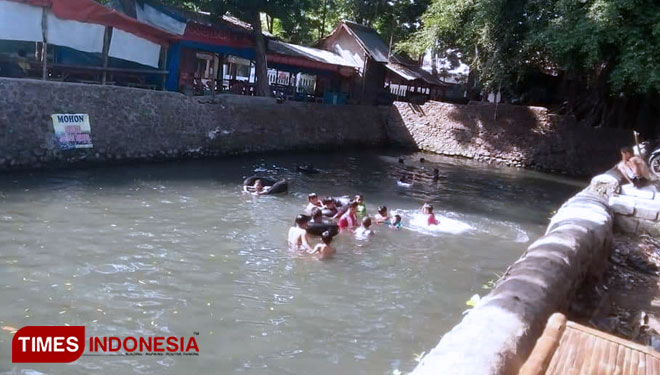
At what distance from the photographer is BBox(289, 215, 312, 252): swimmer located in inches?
444

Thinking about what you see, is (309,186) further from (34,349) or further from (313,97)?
(313,97)

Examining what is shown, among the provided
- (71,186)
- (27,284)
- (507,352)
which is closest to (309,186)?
(71,186)

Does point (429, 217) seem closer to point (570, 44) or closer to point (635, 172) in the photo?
point (635, 172)

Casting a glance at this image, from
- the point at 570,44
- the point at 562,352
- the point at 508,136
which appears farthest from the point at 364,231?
the point at 508,136

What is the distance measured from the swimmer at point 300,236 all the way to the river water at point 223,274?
1.37ft

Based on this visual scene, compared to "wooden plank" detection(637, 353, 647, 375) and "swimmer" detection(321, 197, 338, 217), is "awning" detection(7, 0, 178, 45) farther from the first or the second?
"wooden plank" detection(637, 353, 647, 375)

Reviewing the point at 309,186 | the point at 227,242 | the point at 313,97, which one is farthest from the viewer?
the point at 313,97

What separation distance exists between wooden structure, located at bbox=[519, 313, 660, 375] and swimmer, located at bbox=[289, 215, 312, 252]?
7683 millimetres

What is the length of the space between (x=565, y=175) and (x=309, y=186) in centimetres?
1661

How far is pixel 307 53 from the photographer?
103ft

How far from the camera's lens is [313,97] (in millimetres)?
33312

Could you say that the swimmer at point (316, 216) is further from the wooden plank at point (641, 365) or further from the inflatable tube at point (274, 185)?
the wooden plank at point (641, 365)

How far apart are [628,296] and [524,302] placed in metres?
4.24

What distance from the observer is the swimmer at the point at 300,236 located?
11266mm
